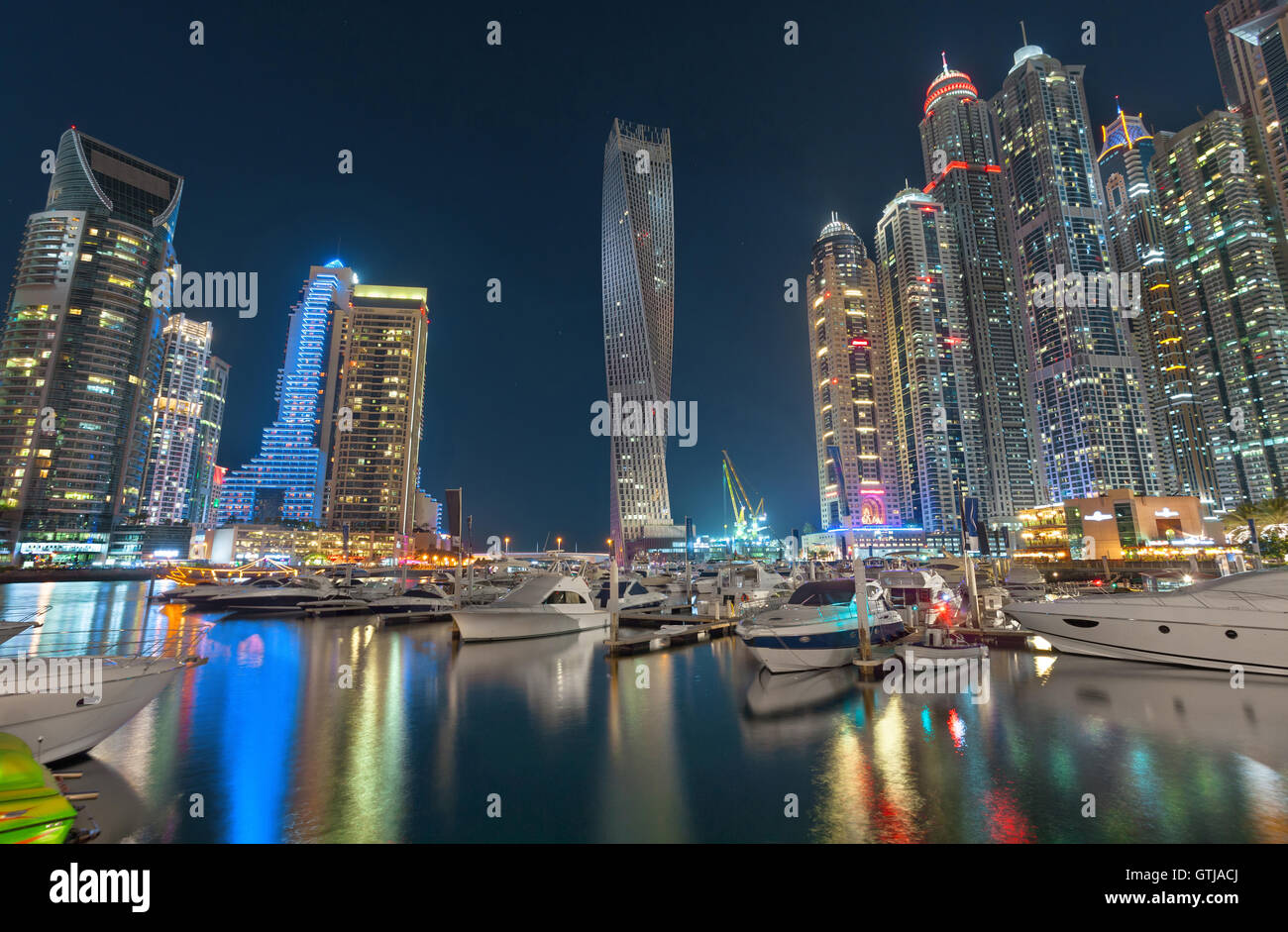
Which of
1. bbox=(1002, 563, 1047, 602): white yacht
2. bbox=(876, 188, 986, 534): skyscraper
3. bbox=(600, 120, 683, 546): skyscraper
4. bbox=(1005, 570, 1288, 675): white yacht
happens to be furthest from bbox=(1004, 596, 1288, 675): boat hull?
bbox=(876, 188, 986, 534): skyscraper

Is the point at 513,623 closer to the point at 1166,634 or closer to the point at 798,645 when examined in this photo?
the point at 798,645

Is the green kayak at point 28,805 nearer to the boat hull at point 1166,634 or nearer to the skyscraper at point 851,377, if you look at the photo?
the boat hull at point 1166,634

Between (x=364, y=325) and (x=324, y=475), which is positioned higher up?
(x=364, y=325)

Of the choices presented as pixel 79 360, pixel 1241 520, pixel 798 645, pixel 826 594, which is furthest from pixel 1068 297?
pixel 79 360

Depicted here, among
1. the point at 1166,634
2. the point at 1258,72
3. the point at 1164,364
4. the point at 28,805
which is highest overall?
the point at 1258,72

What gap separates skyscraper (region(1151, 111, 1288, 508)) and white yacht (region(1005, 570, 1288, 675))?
552 feet

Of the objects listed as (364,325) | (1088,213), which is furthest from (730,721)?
(1088,213)

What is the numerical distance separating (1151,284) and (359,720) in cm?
23095

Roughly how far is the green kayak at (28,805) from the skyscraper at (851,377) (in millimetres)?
181684

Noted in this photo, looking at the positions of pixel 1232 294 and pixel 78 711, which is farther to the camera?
pixel 1232 294

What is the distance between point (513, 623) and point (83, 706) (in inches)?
736

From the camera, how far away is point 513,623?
2800cm
